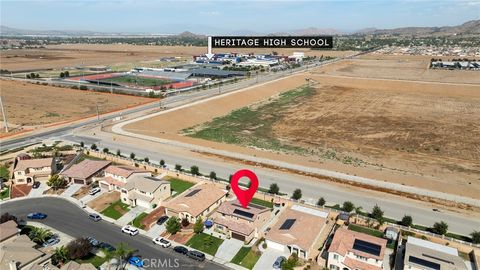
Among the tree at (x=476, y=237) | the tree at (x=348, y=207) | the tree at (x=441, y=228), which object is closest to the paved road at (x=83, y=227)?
the tree at (x=348, y=207)

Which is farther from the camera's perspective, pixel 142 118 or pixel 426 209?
pixel 142 118

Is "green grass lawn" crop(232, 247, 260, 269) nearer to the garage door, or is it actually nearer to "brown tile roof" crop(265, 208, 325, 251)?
the garage door

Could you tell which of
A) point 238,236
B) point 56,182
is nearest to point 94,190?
point 56,182

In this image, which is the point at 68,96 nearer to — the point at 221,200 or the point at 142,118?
the point at 142,118

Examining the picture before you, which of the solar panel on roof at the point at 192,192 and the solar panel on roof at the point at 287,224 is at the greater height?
the solar panel on roof at the point at 192,192

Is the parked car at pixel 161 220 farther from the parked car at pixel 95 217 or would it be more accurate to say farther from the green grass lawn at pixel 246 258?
the green grass lawn at pixel 246 258

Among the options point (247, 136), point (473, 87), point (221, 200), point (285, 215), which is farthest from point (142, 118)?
point (473, 87)
